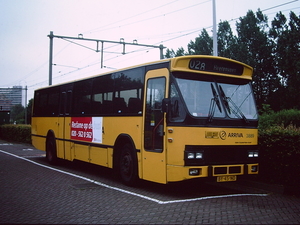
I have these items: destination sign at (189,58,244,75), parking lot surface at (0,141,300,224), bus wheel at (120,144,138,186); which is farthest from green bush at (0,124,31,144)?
destination sign at (189,58,244,75)

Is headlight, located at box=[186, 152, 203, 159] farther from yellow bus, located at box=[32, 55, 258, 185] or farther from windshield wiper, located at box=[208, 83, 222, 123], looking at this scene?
windshield wiper, located at box=[208, 83, 222, 123]

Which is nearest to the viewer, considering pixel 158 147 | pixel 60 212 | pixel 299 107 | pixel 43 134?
pixel 60 212

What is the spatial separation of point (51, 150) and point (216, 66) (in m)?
9.01

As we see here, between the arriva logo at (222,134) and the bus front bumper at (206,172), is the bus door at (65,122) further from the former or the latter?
the arriva logo at (222,134)

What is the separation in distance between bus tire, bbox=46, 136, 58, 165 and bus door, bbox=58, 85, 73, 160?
506 mm

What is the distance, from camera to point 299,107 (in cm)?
3797

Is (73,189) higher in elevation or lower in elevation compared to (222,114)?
lower

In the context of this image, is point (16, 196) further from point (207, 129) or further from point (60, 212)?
point (207, 129)

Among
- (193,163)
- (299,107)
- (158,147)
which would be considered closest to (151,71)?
(158,147)

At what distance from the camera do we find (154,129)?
916 cm

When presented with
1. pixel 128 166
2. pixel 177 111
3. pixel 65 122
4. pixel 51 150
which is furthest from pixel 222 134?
pixel 51 150

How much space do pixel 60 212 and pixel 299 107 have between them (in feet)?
114

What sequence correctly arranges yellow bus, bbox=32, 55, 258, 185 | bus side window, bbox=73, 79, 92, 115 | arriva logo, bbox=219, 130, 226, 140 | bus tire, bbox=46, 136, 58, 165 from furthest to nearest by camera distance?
1. bus tire, bbox=46, 136, 58, 165
2. bus side window, bbox=73, 79, 92, 115
3. arriva logo, bbox=219, 130, 226, 140
4. yellow bus, bbox=32, 55, 258, 185

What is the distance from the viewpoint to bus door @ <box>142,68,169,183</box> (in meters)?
8.84
